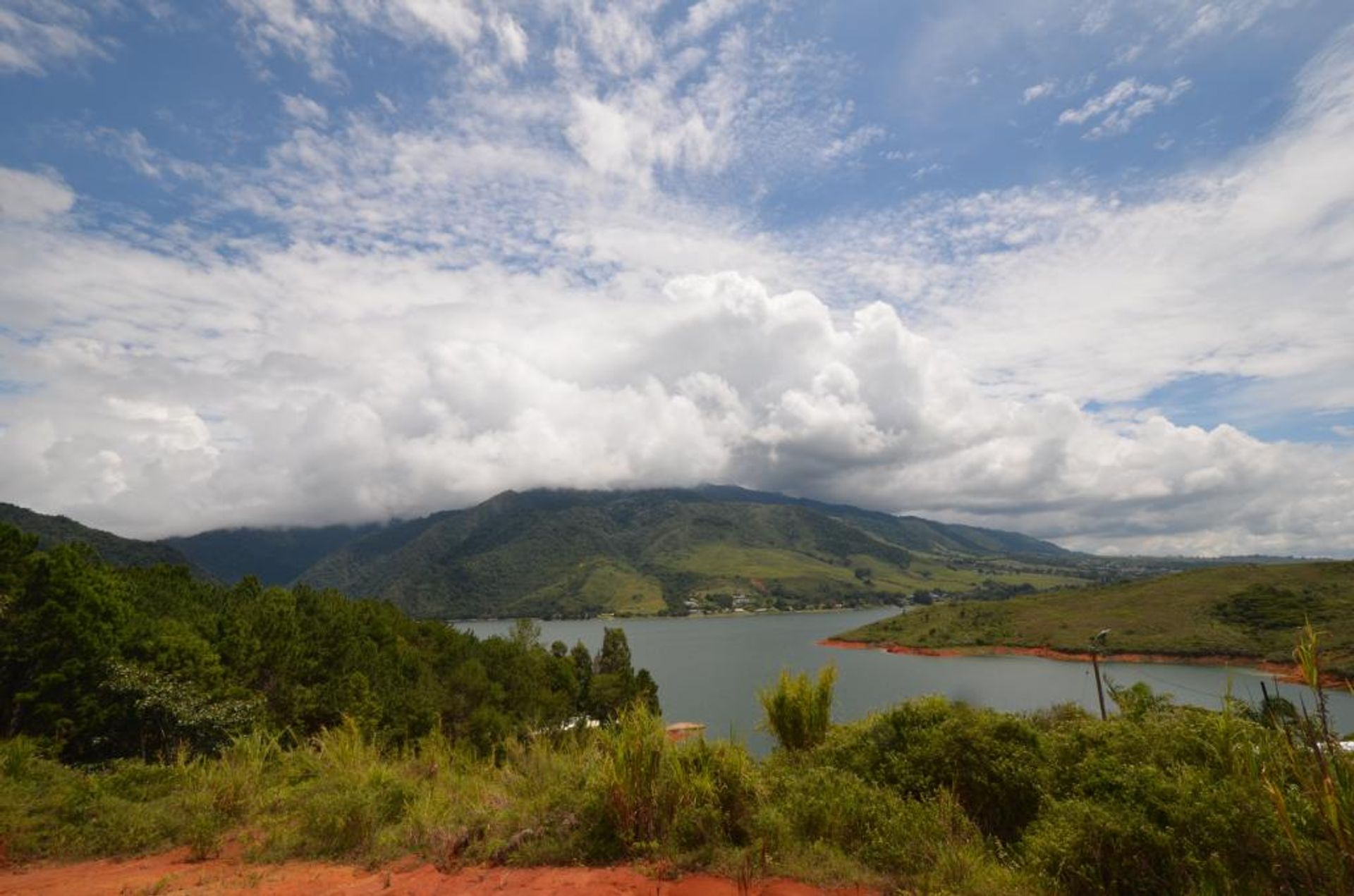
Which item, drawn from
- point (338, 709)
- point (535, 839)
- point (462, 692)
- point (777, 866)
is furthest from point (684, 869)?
point (462, 692)

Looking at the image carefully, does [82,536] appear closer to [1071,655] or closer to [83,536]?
[83,536]

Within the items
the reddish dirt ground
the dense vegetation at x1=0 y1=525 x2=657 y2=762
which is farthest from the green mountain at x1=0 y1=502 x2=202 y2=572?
the reddish dirt ground

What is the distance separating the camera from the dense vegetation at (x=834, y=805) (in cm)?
511

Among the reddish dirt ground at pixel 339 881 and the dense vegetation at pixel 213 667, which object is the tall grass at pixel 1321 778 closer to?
the reddish dirt ground at pixel 339 881

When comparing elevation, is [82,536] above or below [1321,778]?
above

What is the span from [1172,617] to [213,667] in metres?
111

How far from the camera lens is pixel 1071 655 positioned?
90875mm

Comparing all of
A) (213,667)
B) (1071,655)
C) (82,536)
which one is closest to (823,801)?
(213,667)

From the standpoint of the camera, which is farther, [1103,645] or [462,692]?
[1103,645]

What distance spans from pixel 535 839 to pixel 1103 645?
92.5 meters

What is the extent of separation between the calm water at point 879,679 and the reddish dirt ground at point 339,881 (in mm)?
34211

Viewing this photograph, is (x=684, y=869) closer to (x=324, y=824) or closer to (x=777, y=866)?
(x=777, y=866)

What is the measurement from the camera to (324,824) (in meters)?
8.70

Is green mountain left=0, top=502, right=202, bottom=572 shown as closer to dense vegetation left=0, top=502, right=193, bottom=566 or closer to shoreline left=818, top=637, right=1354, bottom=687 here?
dense vegetation left=0, top=502, right=193, bottom=566
